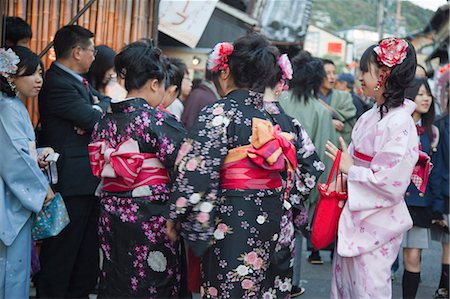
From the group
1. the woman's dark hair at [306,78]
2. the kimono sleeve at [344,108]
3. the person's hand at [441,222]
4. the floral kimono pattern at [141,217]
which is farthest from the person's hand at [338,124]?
the floral kimono pattern at [141,217]

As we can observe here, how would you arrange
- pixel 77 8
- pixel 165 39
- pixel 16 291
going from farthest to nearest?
pixel 165 39 → pixel 77 8 → pixel 16 291

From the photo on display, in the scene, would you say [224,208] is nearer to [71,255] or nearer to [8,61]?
[8,61]

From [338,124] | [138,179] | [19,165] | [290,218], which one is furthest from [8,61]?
[338,124]

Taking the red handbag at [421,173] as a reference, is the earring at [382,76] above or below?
above

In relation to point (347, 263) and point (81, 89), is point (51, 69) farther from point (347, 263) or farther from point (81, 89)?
point (347, 263)

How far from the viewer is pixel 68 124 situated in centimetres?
454

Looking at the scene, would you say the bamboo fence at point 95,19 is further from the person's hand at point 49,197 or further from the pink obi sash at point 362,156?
the pink obi sash at point 362,156

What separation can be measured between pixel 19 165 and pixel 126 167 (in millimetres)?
671

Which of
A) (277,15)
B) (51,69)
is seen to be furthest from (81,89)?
(277,15)

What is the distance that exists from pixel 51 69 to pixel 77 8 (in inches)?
53.9

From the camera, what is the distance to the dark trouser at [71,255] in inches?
181

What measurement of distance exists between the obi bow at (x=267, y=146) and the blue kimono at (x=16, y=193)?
143cm

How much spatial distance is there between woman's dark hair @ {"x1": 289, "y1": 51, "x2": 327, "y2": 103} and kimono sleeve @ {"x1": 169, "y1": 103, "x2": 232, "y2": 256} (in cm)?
252

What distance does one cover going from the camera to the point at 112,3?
6125 mm
